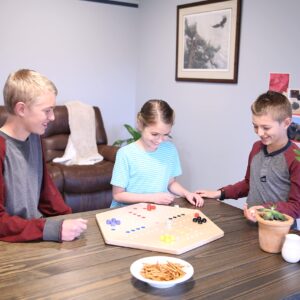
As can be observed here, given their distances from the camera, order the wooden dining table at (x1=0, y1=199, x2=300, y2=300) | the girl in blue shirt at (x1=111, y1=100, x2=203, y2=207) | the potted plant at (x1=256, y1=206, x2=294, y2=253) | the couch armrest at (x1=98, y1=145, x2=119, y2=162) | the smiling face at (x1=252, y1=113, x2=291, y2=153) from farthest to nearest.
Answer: the couch armrest at (x1=98, y1=145, x2=119, y2=162) → the girl in blue shirt at (x1=111, y1=100, x2=203, y2=207) → the smiling face at (x1=252, y1=113, x2=291, y2=153) → the potted plant at (x1=256, y1=206, x2=294, y2=253) → the wooden dining table at (x1=0, y1=199, x2=300, y2=300)

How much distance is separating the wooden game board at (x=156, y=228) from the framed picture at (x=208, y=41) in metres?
2.07

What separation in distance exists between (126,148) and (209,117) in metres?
1.88

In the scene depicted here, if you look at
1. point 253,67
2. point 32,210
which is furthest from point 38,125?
point 253,67

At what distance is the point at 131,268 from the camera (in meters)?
1.08

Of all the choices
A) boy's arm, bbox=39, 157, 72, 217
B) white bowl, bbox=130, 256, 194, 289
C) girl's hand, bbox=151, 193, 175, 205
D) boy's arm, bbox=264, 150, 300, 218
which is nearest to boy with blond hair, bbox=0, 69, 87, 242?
boy's arm, bbox=39, 157, 72, 217

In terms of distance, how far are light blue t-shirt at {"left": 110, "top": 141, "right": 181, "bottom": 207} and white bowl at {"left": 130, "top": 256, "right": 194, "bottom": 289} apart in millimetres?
700

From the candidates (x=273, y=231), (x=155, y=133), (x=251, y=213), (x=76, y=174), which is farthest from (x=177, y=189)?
(x=76, y=174)

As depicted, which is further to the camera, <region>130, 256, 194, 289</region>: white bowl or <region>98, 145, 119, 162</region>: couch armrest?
<region>98, 145, 119, 162</region>: couch armrest

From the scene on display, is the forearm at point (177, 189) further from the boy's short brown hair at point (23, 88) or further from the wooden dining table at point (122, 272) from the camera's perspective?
the boy's short brown hair at point (23, 88)

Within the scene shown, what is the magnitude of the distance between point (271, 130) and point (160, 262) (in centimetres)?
78

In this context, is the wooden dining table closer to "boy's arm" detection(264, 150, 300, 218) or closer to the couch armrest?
"boy's arm" detection(264, 150, 300, 218)

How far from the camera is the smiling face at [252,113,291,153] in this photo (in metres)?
1.62

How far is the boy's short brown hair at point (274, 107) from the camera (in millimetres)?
1628

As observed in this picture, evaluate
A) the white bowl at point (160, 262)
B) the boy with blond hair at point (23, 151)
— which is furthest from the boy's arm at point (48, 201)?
the white bowl at point (160, 262)
